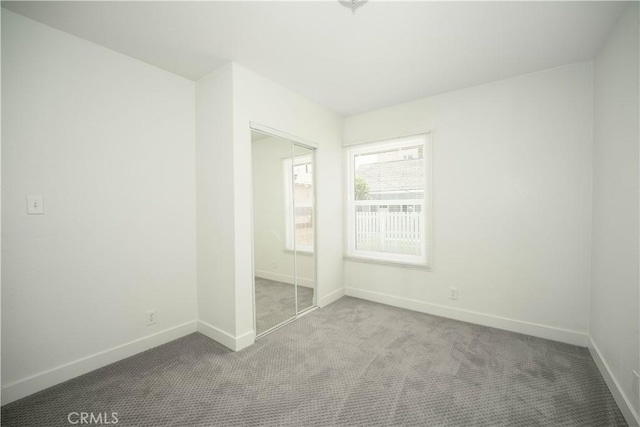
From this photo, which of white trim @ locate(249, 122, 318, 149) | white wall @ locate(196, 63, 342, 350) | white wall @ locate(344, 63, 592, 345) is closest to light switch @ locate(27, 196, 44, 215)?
white wall @ locate(196, 63, 342, 350)

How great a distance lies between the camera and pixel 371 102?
3393mm

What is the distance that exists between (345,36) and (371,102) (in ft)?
4.55

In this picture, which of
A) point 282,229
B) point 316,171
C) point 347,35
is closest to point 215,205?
point 282,229

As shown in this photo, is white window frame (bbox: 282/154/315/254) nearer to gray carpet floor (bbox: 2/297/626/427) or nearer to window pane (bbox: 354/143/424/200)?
gray carpet floor (bbox: 2/297/626/427)

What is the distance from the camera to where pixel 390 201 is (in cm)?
356

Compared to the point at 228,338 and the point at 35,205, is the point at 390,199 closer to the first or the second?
the point at 228,338

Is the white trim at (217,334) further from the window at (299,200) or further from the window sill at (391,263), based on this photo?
the window sill at (391,263)

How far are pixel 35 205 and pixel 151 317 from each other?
1.28 m

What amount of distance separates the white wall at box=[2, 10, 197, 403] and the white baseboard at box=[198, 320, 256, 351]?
23 centimetres

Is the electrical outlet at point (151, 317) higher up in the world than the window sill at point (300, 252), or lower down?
lower down

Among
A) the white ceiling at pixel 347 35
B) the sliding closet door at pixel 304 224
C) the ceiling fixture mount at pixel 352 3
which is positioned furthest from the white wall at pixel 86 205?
the ceiling fixture mount at pixel 352 3

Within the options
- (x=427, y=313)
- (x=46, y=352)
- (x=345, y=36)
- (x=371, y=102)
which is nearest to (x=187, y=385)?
(x=46, y=352)

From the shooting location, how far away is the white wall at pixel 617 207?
1658mm

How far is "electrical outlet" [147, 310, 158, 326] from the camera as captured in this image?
247cm
